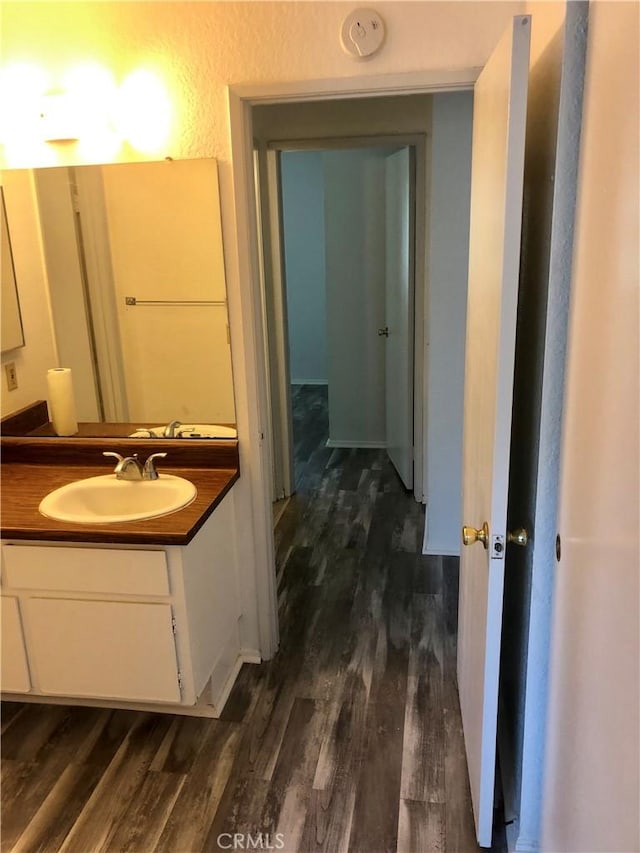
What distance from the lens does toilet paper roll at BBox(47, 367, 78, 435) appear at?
7.91 ft

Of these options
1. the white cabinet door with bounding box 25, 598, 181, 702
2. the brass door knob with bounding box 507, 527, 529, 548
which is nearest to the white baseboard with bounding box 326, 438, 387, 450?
the white cabinet door with bounding box 25, 598, 181, 702

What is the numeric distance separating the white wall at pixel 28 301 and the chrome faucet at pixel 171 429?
0.49 m

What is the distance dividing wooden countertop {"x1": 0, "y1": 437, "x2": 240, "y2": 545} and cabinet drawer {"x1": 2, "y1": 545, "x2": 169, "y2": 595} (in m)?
0.06

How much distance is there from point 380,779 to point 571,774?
0.83m

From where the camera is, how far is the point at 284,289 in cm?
362

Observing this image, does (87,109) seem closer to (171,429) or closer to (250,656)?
(171,429)

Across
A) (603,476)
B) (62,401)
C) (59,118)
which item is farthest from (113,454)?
(603,476)

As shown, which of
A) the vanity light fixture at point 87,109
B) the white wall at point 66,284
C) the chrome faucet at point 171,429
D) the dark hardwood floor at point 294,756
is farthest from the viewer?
the chrome faucet at point 171,429

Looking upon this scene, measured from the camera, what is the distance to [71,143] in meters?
2.14

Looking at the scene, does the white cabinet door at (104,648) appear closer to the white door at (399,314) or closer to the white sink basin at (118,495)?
the white sink basin at (118,495)

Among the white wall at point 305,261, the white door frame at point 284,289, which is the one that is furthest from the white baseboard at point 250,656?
the white wall at point 305,261

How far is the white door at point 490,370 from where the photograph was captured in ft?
4.20

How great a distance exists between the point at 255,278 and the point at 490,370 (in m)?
0.98

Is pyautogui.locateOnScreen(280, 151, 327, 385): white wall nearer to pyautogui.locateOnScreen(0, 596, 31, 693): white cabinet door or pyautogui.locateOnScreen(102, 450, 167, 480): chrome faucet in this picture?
pyautogui.locateOnScreen(102, 450, 167, 480): chrome faucet
